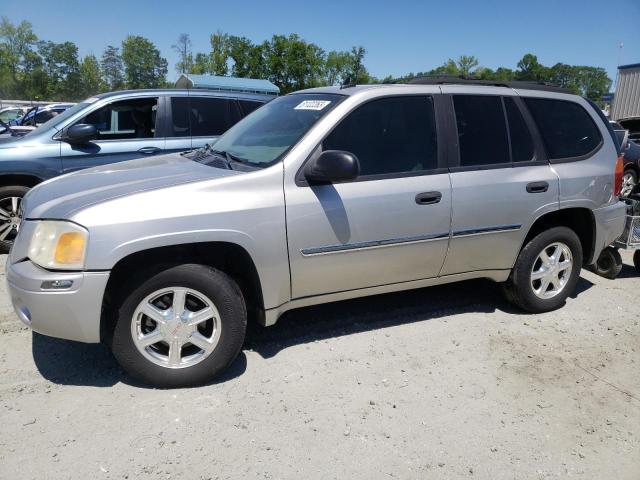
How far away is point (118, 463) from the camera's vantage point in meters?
2.45

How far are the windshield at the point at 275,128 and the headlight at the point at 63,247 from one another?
1168 mm

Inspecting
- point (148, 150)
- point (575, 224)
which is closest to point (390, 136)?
point (575, 224)

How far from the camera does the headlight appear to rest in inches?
107

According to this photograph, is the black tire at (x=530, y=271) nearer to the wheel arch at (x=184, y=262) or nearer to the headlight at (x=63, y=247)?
the wheel arch at (x=184, y=262)

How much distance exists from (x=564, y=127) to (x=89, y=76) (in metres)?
84.6

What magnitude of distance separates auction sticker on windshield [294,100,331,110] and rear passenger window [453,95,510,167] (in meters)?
1.03

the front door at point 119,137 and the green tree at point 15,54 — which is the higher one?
the green tree at point 15,54

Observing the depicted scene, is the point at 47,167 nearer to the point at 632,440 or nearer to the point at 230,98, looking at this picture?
the point at 230,98

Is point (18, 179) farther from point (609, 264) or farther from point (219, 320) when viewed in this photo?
point (609, 264)

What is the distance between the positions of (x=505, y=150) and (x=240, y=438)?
289cm

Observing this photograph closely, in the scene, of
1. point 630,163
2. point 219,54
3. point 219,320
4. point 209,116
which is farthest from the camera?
point 219,54

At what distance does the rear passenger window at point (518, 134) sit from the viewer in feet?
13.2

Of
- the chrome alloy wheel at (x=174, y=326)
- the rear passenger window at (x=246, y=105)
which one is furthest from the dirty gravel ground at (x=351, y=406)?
the rear passenger window at (x=246, y=105)

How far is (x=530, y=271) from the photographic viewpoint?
4.21 metres
